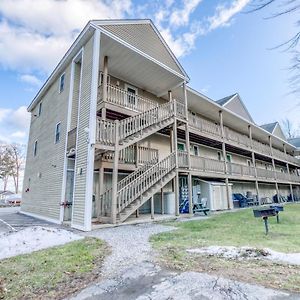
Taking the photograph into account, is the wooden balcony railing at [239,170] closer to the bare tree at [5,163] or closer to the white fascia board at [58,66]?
the white fascia board at [58,66]

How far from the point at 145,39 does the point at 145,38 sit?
63 mm

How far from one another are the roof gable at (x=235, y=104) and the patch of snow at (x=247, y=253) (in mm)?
18864

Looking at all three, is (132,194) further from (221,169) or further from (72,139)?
(221,169)

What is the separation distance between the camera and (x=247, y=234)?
23.9ft

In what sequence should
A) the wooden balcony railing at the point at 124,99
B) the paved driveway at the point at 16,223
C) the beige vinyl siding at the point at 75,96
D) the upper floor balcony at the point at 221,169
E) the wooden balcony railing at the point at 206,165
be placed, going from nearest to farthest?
1. the paved driveway at the point at 16,223
2. the wooden balcony railing at the point at 124,99
3. the beige vinyl siding at the point at 75,96
4. the upper floor balcony at the point at 221,169
5. the wooden balcony railing at the point at 206,165

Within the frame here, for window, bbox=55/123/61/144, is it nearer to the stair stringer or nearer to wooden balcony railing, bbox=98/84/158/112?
wooden balcony railing, bbox=98/84/158/112

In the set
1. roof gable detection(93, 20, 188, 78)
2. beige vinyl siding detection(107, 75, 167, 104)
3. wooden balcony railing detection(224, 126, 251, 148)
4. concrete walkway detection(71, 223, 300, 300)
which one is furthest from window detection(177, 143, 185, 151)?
concrete walkway detection(71, 223, 300, 300)

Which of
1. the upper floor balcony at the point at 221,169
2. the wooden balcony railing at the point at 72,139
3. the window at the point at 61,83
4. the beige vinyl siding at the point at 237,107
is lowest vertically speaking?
the upper floor balcony at the point at 221,169

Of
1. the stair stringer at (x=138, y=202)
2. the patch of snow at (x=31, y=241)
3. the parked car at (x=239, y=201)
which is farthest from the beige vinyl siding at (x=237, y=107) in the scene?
the patch of snow at (x=31, y=241)

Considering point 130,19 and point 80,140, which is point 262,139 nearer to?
point 130,19

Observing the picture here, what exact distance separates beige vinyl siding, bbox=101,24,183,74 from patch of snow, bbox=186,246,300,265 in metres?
10.7

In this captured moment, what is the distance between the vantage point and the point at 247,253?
16.4 feet

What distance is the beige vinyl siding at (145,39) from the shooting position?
12008 millimetres

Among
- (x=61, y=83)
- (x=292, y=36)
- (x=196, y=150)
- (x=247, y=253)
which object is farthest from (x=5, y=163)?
Answer: (x=292, y=36)
